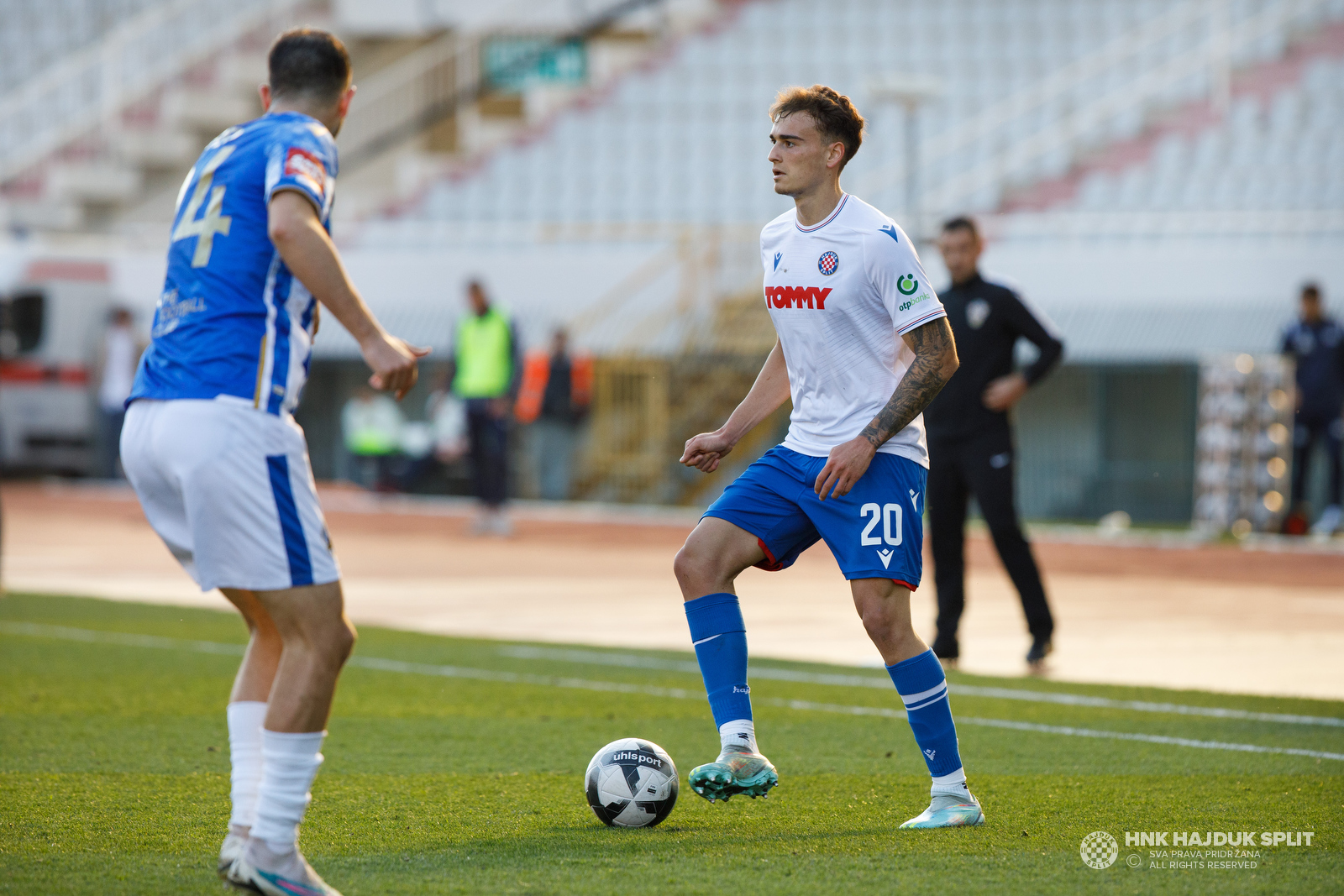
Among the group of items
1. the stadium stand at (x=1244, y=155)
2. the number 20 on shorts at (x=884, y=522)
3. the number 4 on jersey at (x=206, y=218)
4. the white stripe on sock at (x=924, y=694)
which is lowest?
the white stripe on sock at (x=924, y=694)

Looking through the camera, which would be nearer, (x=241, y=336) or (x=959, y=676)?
(x=241, y=336)

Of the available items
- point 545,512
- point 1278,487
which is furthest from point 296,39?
point 545,512

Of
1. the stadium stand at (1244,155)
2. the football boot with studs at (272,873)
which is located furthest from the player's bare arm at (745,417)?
the stadium stand at (1244,155)

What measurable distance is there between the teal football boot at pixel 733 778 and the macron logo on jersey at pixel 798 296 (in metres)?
1.36

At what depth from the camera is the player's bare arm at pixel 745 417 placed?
5.44 meters

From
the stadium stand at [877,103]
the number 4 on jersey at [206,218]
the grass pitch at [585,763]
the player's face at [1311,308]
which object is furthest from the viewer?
the stadium stand at [877,103]

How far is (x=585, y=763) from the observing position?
6.20 m

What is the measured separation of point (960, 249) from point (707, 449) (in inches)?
141

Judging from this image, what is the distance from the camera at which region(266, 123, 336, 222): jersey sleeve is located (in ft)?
13.2

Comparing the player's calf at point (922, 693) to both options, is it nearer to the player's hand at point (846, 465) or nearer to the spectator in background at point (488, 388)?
the player's hand at point (846, 465)

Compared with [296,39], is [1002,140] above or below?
above

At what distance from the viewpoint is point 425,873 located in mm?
4473

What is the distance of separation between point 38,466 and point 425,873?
22.8 meters

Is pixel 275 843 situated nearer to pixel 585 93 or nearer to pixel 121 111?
pixel 585 93
